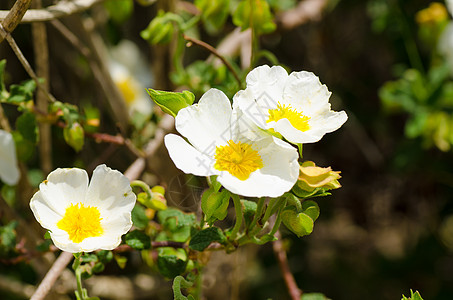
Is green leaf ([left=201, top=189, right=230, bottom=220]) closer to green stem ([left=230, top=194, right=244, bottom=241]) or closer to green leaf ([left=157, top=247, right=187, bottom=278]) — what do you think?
green stem ([left=230, top=194, right=244, bottom=241])

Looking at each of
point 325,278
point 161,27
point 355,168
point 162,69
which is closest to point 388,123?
point 355,168

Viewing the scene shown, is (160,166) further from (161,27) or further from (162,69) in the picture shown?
(161,27)

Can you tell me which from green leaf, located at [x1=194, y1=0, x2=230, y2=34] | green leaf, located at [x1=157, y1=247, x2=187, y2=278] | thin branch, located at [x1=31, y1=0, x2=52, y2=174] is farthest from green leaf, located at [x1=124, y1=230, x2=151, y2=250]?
green leaf, located at [x1=194, y1=0, x2=230, y2=34]

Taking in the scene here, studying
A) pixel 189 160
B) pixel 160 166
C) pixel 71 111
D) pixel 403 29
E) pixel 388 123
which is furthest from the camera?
pixel 388 123

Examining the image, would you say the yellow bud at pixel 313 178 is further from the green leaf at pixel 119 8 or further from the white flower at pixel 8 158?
the green leaf at pixel 119 8

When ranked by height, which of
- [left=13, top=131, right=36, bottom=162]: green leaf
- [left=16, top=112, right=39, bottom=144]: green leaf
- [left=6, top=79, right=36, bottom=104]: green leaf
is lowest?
[left=13, top=131, right=36, bottom=162]: green leaf

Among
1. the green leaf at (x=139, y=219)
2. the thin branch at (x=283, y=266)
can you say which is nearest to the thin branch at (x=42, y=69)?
the green leaf at (x=139, y=219)
